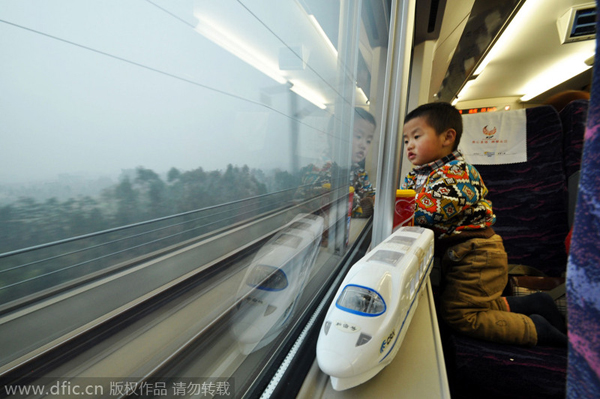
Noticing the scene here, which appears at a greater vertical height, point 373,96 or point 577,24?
point 577,24

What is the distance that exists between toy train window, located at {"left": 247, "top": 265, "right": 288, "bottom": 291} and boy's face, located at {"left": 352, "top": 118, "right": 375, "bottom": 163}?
29.7 inches

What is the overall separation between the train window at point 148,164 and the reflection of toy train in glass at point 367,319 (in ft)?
0.59

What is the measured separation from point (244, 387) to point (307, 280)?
1.24 feet

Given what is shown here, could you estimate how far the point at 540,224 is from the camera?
137cm

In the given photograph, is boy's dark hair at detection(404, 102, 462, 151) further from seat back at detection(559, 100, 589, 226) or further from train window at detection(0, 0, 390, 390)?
seat back at detection(559, 100, 589, 226)

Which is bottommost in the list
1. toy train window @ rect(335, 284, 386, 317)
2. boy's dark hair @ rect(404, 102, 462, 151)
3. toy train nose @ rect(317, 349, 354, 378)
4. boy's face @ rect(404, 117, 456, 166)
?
toy train nose @ rect(317, 349, 354, 378)

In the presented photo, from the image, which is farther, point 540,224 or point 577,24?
point 577,24

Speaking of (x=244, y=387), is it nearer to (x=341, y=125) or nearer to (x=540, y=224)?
(x=341, y=125)

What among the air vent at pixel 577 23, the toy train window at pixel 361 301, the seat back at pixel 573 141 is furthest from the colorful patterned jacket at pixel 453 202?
the air vent at pixel 577 23

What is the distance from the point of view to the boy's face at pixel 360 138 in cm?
116

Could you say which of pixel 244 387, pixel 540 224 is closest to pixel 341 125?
pixel 244 387

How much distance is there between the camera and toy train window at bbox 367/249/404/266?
0.50m

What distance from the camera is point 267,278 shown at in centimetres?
62

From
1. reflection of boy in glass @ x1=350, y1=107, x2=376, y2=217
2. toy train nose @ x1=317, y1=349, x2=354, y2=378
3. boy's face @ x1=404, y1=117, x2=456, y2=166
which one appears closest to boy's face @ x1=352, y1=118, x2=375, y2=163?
reflection of boy in glass @ x1=350, y1=107, x2=376, y2=217
